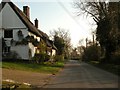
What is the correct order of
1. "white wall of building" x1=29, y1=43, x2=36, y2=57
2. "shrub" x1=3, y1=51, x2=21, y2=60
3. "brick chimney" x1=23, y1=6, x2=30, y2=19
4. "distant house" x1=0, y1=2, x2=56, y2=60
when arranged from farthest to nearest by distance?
1. "brick chimney" x1=23, y1=6, x2=30, y2=19
2. "white wall of building" x1=29, y1=43, x2=36, y2=57
3. "distant house" x1=0, y1=2, x2=56, y2=60
4. "shrub" x1=3, y1=51, x2=21, y2=60

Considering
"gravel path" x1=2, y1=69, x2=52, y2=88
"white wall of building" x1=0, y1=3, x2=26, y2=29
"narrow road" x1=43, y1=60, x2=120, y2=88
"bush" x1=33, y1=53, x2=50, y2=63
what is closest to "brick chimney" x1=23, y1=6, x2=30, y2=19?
"white wall of building" x1=0, y1=3, x2=26, y2=29

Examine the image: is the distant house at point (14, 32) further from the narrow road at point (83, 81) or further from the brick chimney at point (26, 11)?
the narrow road at point (83, 81)

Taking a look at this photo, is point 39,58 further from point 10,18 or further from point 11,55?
point 10,18

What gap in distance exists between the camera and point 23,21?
4856 centimetres

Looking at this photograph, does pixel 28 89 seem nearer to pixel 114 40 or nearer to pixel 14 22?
pixel 14 22

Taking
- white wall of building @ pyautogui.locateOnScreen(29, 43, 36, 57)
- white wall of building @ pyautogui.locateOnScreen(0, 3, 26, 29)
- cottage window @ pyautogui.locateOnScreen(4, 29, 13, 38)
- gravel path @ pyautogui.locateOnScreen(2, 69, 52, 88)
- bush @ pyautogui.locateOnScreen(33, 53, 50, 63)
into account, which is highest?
white wall of building @ pyautogui.locateOnScreen(0, 3, 26, 29)

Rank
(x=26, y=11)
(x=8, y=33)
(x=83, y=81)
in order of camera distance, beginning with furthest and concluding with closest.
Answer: (x=26, y=11) < (x=8, y=33) < (x=83, y=81)

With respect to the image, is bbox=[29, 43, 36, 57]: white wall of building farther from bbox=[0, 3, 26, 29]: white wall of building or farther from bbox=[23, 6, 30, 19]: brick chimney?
bbox=[23, 6, 30, 19]: brick chimney

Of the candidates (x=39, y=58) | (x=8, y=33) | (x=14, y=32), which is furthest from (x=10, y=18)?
(x=39, y=58)

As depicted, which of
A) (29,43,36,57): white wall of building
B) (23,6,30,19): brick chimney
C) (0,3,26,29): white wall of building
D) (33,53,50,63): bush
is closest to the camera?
(0,3,26,29): white wall of building

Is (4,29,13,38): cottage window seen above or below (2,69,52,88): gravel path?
above

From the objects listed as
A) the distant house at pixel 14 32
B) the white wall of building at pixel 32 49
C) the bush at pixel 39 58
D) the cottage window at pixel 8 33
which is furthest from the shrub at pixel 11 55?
the bush at pixel 39 58

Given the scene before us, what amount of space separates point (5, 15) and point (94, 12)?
1965cm

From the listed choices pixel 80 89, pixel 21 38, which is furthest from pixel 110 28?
pixel 80 89
